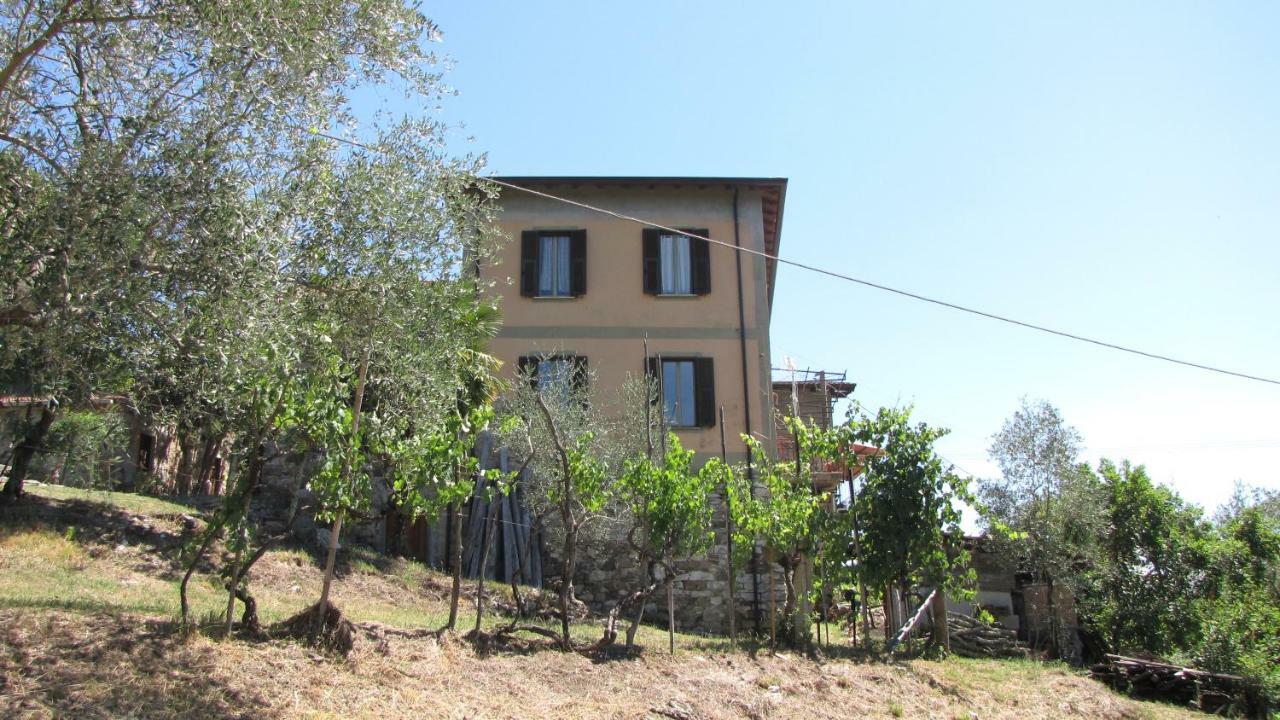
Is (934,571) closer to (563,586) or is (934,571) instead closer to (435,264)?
(563,586)

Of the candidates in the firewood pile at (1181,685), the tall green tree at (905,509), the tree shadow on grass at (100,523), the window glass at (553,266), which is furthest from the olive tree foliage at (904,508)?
the tree shadow on grass at (100,523)

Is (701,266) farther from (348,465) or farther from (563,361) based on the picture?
(348,465)

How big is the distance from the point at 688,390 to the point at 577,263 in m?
3.45

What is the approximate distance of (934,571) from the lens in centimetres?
1270

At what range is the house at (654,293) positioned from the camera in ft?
57.0

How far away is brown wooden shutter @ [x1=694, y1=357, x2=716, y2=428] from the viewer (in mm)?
17188

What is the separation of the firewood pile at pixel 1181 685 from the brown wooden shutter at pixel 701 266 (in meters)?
9.51

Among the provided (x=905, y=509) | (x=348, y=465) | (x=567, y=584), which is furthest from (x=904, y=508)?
Answer: (x=348, y=465)

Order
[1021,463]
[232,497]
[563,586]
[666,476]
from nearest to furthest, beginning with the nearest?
[232,497] → [563,586] → [666,476] → [1021,463]

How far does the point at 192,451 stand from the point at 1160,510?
19510mm

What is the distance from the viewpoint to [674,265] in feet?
60.1

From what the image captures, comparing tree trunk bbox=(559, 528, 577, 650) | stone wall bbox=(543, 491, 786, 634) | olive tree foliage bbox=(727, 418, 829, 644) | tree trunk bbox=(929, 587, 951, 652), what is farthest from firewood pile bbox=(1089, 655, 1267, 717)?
tree trunk bbox=(559, 528, 577, 650)

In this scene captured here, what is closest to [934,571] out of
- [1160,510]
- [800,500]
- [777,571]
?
[800,500]

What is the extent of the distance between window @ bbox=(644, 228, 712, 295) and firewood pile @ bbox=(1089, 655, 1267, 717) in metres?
9.72
